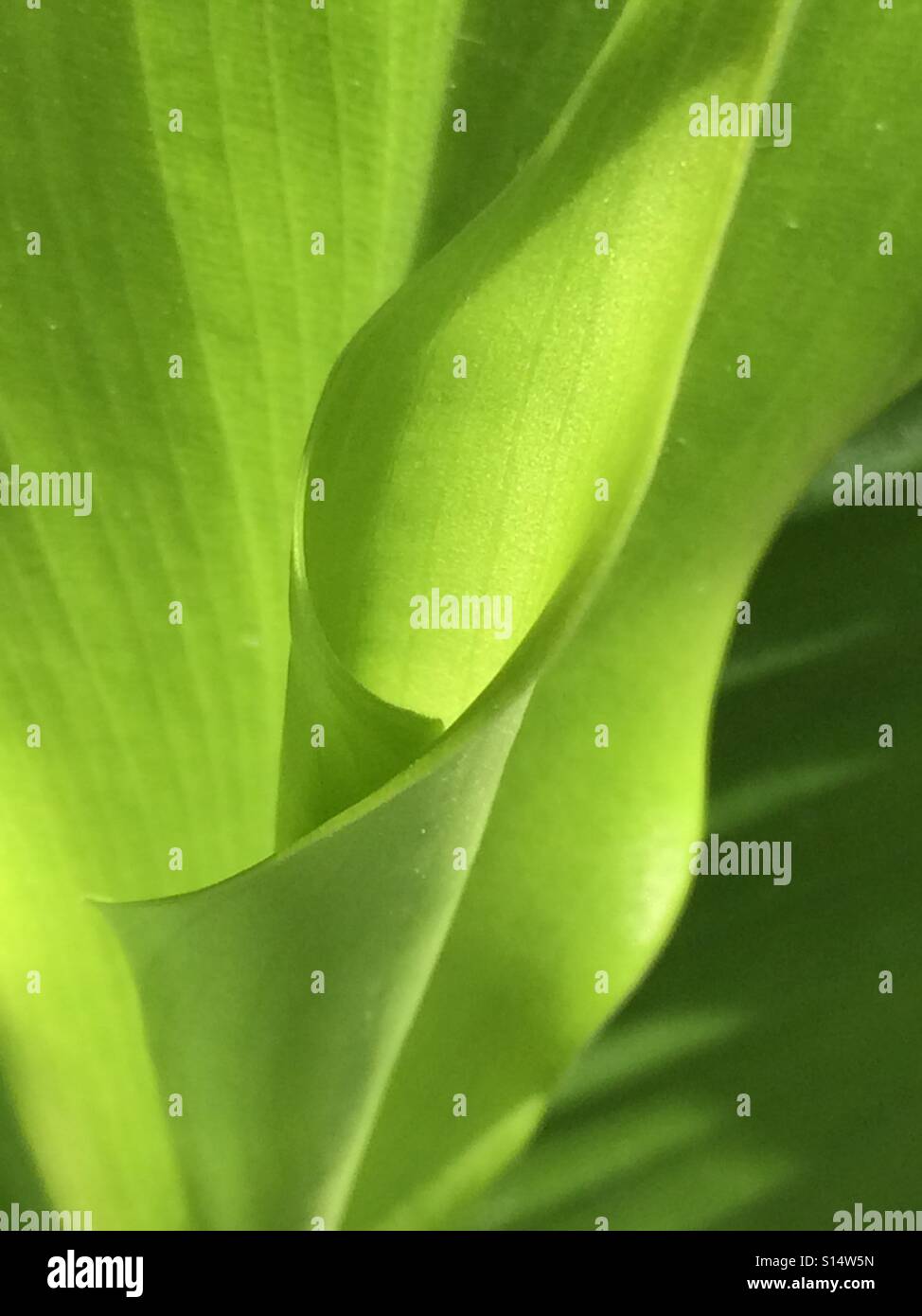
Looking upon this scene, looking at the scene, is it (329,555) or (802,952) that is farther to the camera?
(802,952)

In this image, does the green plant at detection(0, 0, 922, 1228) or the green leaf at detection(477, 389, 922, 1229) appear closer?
the green plant at detection(0, 0, 922, 1228)

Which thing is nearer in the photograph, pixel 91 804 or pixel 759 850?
pixel 91 804

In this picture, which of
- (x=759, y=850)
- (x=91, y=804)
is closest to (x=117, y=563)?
(x=91, y=804)

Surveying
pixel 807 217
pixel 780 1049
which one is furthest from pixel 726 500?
pixel 780 1049

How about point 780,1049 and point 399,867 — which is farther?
point 780,1049

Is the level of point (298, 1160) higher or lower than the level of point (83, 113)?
lower

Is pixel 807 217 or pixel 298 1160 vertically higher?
pixel 807 217

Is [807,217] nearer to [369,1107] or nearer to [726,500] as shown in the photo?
[726,500]

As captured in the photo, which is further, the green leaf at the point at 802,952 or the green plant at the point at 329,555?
the green leaf at the point at 802,952

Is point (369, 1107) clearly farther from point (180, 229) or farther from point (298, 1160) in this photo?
point (180, 229)
